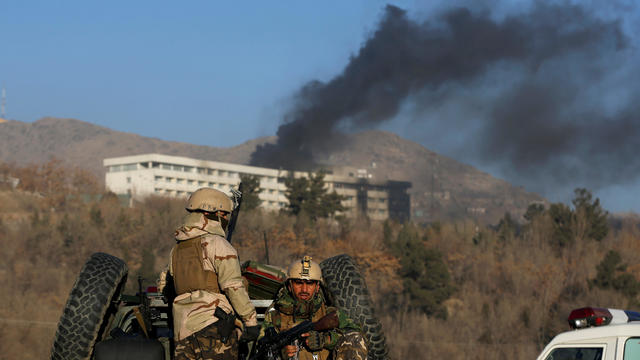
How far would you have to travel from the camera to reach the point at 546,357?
6.86m

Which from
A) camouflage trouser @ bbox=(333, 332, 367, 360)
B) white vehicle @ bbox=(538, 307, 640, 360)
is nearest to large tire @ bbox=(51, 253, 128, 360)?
camouflage trouser @ bbox=(333, 332, 367, 360)

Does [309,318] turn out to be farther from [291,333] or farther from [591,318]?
[591,318]

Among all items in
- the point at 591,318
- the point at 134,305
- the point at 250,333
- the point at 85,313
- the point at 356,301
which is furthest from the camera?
the point at 134,305

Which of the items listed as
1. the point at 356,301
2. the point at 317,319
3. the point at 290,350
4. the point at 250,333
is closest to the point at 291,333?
the point at 290,350

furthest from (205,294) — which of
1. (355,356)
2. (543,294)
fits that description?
(543,294)

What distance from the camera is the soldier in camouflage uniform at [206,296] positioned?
7402 millimetres

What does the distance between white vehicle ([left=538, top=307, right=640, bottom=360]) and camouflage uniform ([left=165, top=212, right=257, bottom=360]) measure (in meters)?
2.38

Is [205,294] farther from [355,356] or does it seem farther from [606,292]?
[606,292]

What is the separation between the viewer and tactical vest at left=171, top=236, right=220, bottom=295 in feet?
24.6

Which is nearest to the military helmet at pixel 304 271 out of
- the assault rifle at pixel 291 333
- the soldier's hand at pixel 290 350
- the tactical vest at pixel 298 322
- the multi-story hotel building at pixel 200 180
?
the tactical vest at pixel 298 322

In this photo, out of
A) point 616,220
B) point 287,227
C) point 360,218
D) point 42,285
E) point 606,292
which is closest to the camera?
point 606,292

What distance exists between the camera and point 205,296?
24.5 ft

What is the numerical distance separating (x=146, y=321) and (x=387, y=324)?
215ft

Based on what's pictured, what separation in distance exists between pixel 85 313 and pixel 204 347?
1.78 metres
